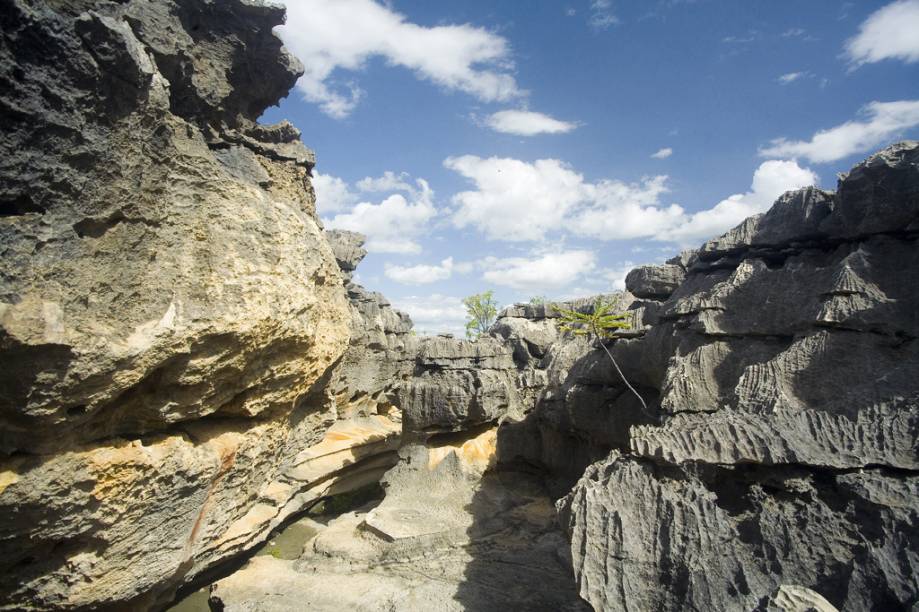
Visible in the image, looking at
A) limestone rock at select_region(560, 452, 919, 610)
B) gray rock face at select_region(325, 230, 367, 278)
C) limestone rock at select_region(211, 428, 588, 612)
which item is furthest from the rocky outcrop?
gray rock face at select_region(325, 230, 367, 278)

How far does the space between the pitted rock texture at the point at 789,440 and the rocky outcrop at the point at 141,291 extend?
4.15 metres

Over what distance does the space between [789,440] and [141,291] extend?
6784 millimetres

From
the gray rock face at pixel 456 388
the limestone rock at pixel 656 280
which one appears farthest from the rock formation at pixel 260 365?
the gray rock face at pixel 456 388

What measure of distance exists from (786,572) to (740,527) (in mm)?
573

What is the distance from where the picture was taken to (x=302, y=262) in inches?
210

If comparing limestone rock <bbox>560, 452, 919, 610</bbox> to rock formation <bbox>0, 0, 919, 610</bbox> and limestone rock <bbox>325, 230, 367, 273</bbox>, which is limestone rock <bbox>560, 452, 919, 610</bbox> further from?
limestone rock <bbox>325, 230, 367, 273</bbox>

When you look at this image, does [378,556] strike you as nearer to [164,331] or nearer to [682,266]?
[164,331]

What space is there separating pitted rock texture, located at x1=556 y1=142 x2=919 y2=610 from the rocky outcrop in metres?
4.15

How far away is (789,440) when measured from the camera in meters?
5.69

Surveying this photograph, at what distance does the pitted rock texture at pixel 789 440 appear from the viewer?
15.7ft

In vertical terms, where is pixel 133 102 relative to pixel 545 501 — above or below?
above

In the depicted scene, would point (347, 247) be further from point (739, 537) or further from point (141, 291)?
point (739, 537)

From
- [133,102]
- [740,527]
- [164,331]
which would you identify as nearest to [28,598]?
[164,331]

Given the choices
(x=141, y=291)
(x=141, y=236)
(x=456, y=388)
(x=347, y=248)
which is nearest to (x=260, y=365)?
(x=141, y=291)
